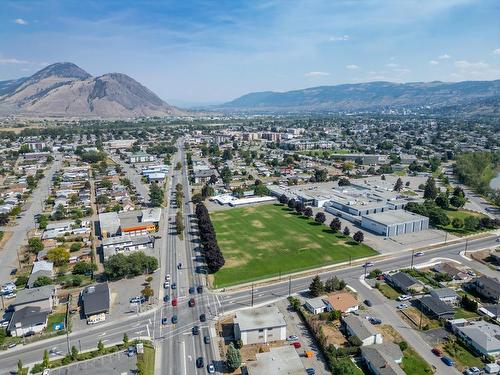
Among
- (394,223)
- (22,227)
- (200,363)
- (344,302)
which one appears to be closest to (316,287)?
(344,302)

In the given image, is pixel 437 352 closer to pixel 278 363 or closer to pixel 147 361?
pixel 278 363

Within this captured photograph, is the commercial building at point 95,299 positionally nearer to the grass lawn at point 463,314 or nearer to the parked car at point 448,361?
the parked car at point 448,361

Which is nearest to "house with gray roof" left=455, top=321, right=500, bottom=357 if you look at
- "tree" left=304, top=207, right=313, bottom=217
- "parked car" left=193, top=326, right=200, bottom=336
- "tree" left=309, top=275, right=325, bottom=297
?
"tree" left=309, top=275, right=325, bottom=297

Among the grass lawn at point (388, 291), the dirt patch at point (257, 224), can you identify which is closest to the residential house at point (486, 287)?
the grass lawn at point (388, 291)

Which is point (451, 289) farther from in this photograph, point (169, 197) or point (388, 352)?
point (169, 197)

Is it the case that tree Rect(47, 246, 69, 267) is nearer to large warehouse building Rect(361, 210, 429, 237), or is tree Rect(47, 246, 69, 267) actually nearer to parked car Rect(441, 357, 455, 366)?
parked car Rect(441, 357, 455, 366)
